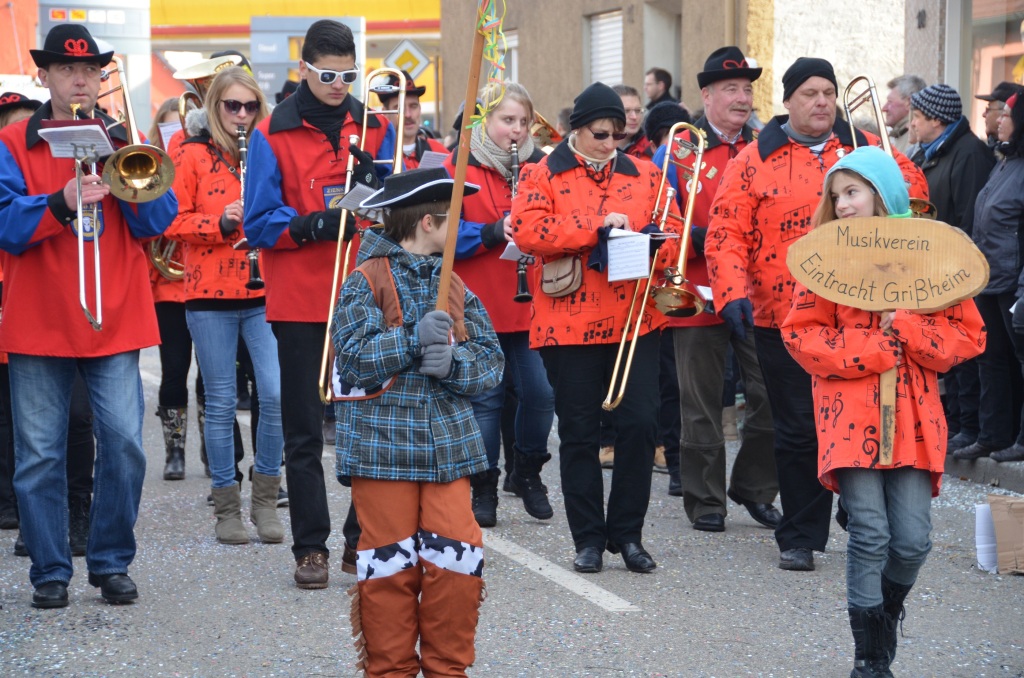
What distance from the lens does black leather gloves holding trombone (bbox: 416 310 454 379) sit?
4.50 metres

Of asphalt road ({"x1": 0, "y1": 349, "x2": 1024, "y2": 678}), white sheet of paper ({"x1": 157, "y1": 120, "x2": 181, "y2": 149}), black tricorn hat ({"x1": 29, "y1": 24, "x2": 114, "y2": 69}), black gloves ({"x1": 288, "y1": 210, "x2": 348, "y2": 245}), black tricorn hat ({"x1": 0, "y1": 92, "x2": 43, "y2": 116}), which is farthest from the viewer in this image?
white sheet of paper ({"x1": 157, "y1": 120, "x2": 181, "y2": 149})

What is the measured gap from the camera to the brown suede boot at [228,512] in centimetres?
727

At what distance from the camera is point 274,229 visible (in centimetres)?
623

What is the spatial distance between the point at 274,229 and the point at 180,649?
5.70 ft

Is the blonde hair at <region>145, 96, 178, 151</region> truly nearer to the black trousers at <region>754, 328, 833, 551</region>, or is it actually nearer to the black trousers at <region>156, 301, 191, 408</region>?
the black trousers at <region>156, 301, 191, 408</region>

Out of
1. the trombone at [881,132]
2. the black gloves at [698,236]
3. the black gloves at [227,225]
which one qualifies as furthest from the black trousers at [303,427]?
the trombone at [881,132]

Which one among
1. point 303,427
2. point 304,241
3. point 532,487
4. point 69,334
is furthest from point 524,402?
point 69,334

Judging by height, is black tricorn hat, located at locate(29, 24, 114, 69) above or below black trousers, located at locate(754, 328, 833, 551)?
above

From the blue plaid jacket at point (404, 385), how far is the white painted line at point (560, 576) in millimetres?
1526

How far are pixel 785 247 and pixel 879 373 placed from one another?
1680 millimetres

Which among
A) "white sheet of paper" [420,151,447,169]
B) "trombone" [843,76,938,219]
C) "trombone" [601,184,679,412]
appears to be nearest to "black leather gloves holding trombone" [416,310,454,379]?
"white sheet of paper" [420,151,447,169]

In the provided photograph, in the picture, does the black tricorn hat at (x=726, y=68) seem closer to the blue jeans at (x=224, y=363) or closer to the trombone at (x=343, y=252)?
the trombone at (x=343, y=252)

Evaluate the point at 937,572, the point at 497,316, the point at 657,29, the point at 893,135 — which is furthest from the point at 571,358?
the point at 657,29

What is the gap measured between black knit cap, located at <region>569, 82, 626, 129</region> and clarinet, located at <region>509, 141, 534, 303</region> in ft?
2.24
